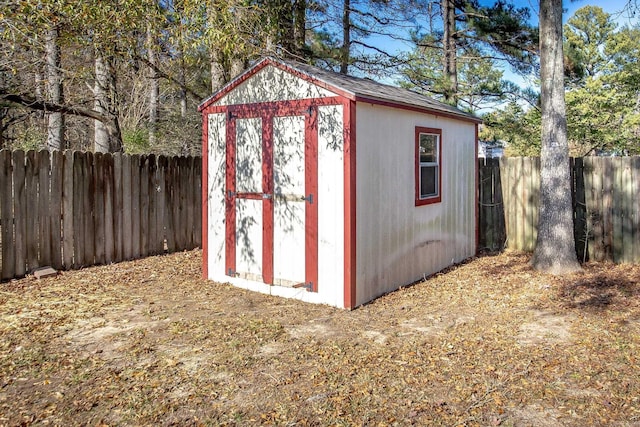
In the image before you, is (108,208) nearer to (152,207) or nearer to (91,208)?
(91,208)

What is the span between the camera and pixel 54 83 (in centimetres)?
971

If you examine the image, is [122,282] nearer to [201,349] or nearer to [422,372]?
[201,349]

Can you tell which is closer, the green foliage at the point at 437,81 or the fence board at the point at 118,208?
the fence board at the point at 118,208

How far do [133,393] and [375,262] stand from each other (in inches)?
131

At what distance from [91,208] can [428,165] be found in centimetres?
488

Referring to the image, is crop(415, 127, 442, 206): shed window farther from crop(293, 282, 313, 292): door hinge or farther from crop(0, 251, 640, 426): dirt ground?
crop(293, 282, 313, 292): door hinge

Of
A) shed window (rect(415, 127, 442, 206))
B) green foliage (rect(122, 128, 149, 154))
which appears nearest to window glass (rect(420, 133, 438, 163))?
shed window (rect(415, 127, 442, 206))

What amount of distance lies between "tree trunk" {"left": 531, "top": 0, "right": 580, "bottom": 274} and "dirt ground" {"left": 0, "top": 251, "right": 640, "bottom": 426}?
2.03 feet

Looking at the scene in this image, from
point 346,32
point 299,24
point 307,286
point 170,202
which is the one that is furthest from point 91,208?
point 346,32

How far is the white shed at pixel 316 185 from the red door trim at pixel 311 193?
12mm

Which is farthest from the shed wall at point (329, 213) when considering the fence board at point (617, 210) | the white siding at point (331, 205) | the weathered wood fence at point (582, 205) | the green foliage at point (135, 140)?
the green foliage at point (135, 140)

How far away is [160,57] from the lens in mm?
10289

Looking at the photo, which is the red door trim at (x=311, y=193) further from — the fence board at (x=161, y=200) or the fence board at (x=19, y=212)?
the fence board at (x=19, y=212)

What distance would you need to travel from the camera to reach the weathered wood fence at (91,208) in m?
6.70
